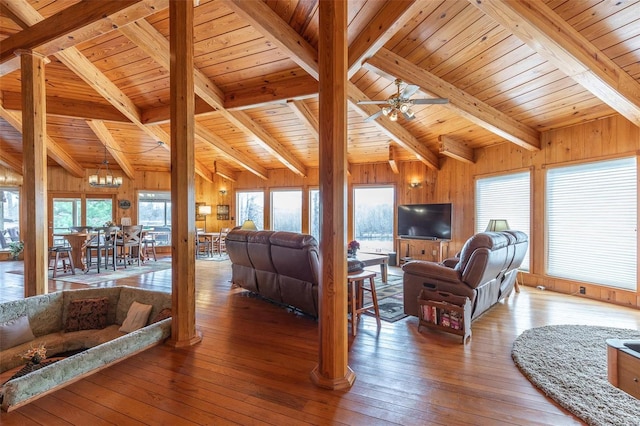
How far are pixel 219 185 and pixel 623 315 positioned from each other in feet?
33.5

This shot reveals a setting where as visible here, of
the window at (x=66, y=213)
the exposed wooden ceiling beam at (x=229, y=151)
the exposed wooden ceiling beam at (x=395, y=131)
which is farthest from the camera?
the window at (x=66, y=213)

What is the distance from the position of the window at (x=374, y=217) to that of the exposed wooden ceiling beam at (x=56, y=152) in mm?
7684

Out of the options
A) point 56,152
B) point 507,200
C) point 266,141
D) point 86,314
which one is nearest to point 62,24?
point 86,314

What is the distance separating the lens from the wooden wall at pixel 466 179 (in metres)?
4.65

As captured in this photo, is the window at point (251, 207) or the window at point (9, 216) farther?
the window at point (251, 207)

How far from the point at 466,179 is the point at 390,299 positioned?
3.78 metres

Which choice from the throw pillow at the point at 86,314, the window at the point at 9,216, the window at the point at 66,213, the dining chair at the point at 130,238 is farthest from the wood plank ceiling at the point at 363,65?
the throw pillow at the point at 86,314

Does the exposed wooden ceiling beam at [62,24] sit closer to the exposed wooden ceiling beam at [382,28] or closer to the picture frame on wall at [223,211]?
the exposed wooden ceiling beam at [382,28]

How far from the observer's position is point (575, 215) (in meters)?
5.08

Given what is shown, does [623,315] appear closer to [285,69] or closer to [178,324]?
[178,324]

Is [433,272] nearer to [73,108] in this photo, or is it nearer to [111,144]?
[73,108]

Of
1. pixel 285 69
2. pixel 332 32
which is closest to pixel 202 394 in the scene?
pixel 332 32

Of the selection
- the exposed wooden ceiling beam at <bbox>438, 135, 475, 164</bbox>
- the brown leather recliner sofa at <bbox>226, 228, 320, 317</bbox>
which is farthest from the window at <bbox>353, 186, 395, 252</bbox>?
the brown leather recliner sofa at <bbox>226, 228, 320, 317</bbox>

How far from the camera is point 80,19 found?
3.26m
